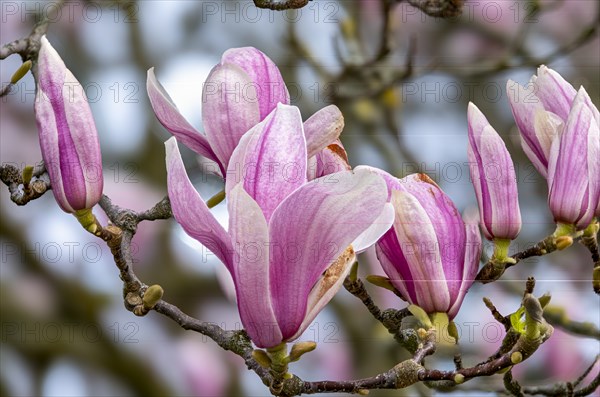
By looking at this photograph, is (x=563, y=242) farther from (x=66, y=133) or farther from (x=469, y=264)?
(x=66, y=133)

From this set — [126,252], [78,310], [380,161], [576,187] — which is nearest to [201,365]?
[78,310]

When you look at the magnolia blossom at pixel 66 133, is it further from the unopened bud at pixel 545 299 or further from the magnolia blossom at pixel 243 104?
the unopened bud at pixel 545 299

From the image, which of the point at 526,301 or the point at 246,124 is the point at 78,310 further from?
the point at 526,301

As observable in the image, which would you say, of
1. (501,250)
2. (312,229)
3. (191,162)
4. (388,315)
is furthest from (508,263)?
(191,162)

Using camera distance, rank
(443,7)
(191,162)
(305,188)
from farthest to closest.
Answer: (191,162)
(443,7)
(305,188)

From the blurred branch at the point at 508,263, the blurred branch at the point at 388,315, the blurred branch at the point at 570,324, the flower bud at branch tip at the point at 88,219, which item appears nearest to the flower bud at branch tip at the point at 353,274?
the blurred branch at the point at 388,315

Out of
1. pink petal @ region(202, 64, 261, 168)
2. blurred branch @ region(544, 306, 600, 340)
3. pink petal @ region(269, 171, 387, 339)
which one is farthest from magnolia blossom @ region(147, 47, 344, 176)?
blurred branch @ region(544, 306, 600, 340)
